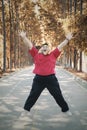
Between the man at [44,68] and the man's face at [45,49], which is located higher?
the man's face at [45,49]

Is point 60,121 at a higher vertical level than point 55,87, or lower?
lower

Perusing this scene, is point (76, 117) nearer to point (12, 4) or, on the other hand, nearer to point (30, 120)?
point (30, 120)

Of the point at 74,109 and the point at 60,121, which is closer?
the point at 60,121

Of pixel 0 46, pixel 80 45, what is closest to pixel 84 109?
pixel 80 45

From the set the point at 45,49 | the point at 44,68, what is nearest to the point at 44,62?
the point at 44,68

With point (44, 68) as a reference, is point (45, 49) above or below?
above

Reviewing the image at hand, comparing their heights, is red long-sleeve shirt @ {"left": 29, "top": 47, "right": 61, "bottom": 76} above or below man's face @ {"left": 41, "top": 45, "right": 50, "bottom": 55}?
below

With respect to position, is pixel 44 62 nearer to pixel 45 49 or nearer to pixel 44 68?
pixel 44 68

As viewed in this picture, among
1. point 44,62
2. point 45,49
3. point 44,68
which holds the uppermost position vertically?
point 45,49

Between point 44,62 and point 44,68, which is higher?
point 44,62

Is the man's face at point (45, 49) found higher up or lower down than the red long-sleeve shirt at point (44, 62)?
higher up

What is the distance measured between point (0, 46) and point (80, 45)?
24050 mm

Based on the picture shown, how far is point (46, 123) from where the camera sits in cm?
1067

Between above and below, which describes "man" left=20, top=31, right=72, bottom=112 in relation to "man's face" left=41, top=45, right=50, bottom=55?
below
